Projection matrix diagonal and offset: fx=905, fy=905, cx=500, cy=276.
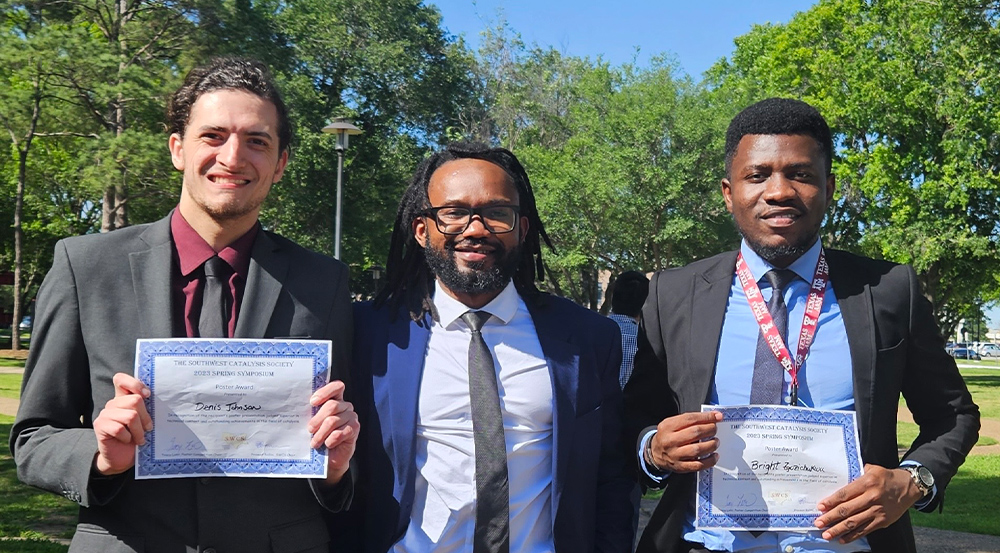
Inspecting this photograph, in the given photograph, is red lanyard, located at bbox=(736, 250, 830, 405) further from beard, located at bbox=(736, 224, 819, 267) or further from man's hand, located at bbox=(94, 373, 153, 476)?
man's hand, located at bbox=(94, 373, 153, 476)

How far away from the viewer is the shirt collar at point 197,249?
8.85 ft

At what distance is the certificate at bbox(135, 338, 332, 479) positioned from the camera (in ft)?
8.10

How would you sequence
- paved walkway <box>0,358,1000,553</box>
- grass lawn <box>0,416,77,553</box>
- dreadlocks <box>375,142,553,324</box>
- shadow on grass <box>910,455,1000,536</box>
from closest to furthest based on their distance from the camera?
dreadlocks <box>375,142,553,324</box>
grass lawn <box>0,416,77,553</box>
paved walkway <box>0,358,1000,553</box>
shadow on grass <box>910,455,1000,536</box>

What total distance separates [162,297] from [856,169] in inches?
1267

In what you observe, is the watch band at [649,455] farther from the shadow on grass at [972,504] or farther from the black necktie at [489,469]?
the shadow on grass at [972,504]

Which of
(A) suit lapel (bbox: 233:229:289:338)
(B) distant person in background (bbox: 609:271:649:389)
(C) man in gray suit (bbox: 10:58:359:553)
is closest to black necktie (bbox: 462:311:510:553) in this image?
(C) man in gray suit (bbox: 10:58:359:553)

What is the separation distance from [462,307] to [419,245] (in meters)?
0.38

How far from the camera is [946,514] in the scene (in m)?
9.43

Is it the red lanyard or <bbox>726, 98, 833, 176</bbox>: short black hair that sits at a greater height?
<bbox>726, 98, 833, 176</bbox>: short black hair

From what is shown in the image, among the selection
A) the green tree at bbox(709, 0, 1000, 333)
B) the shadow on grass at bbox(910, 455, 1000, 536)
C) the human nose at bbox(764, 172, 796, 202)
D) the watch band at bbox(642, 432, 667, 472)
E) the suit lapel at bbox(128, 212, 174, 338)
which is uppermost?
the green tree at bbox(709, 0, 1000, 333)

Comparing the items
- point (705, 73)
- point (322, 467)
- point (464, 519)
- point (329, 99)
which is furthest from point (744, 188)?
point (705, 73)

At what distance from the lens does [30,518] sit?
810 cm

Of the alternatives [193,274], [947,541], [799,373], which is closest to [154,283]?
[193,274]

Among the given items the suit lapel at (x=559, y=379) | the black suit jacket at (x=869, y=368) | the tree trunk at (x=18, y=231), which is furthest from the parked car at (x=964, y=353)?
the suit lapel at (x=559, y=379)
